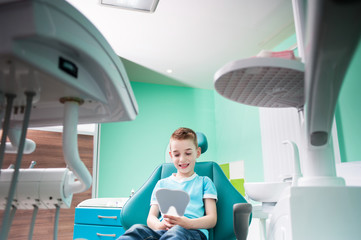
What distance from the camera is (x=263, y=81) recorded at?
31.7 inches

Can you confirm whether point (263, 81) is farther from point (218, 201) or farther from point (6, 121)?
point (218, 201)

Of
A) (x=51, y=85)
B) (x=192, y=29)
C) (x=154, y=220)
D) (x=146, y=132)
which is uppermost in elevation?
(x=192, y=29)

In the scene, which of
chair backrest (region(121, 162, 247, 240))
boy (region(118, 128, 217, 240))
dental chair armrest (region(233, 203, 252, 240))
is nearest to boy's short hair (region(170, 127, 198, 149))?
boy (region(118, 128, 217, 240))

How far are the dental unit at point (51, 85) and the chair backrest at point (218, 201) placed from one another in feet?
2.84

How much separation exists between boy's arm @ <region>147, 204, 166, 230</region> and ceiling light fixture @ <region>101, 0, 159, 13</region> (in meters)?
1.83

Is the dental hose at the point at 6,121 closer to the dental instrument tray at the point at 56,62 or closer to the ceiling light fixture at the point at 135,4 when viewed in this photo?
the dental instrument tray at the point at 56,62

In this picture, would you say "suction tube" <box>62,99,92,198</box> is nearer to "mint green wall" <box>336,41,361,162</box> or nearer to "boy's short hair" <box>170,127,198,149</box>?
"boy's short hair" <box>170,127,198,149</box>

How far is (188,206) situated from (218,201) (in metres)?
0.15

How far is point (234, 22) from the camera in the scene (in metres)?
2.86

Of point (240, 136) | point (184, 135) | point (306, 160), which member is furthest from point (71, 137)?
point (240, 136)

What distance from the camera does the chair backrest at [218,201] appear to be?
1.35 m

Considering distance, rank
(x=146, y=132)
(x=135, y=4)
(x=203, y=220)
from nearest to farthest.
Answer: (x=203, y=220) < (x=135, y=4) < (x=146, y=132)

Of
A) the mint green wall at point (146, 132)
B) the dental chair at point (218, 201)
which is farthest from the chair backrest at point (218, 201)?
the mint green wall at point (146, 132)

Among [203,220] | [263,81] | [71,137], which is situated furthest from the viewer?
[203,220]
